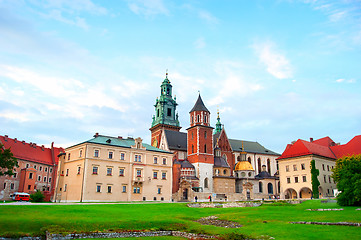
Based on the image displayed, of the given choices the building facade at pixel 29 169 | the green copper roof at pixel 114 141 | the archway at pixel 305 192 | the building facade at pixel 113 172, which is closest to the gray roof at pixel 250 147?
the archway at pixel 305 192

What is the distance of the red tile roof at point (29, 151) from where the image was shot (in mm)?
63781

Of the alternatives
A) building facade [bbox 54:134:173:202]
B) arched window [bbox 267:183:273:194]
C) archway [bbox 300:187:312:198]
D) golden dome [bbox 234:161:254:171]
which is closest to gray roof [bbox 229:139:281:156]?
golden dome [bbox 234:161:254:171]

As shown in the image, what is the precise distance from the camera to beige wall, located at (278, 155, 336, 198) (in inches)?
2382

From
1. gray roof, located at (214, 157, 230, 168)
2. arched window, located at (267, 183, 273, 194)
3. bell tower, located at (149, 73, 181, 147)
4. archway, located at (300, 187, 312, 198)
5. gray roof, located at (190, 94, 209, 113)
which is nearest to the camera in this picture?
archway, located at (300, 187, 312, 198)

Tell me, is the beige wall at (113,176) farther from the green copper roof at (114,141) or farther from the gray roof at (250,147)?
the gray roof at (250,147)

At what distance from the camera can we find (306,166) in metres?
60.9

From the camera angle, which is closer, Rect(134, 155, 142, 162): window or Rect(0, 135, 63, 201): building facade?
Rect(134, 155, 142, 162): window

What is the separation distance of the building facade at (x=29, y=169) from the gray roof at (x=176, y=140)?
95.4 feet

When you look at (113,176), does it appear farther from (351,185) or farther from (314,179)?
(314,179)

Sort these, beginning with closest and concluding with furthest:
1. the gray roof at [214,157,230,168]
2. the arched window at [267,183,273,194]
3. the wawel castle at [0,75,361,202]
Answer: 1. the wawel castle at [0,75,361,202]
2. the gray roof at [214,157,230,168]
3. the arched window at [267,183,273,194]

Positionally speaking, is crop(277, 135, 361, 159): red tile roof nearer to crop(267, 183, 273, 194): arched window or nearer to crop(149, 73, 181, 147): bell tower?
crop(267, 183, 273, 194): arched window

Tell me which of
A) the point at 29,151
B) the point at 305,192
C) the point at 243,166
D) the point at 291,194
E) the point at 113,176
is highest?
the point at 29,151

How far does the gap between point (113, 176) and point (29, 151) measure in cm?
2837

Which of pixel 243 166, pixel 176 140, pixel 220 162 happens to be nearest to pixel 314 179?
pixel 243 166
